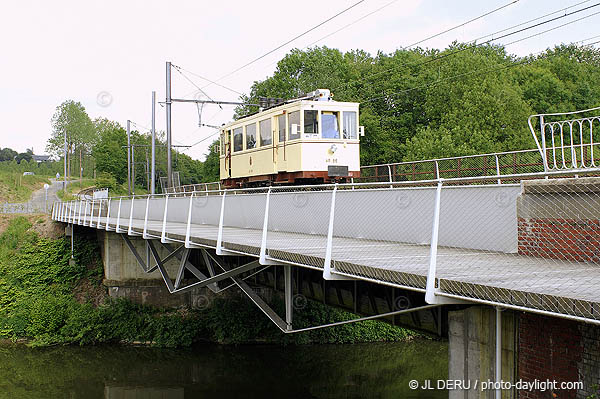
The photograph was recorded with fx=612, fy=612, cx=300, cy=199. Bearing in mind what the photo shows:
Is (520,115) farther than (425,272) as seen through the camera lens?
Yes

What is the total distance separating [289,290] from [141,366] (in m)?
14.9

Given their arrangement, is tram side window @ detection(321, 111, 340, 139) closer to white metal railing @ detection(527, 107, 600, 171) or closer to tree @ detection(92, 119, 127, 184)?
white metal railing @ detection(527, 107, 600, 171)

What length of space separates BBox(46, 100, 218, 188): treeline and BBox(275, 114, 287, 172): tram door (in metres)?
48.0

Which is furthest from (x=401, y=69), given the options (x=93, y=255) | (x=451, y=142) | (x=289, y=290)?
(x=289, y=290)

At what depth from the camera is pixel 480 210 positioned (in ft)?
27.8

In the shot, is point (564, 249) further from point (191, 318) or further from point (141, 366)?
point (191, 318)

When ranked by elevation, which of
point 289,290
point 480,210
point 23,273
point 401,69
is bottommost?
point 23,273

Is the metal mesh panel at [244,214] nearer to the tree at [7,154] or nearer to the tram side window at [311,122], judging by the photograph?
the tram side window at [311,122]

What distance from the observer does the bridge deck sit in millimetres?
4867

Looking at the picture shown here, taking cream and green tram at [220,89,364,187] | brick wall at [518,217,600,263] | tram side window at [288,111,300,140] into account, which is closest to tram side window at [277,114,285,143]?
cream and green tram at [220,89,364,187]

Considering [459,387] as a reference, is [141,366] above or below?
below

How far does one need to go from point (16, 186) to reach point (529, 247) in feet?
225

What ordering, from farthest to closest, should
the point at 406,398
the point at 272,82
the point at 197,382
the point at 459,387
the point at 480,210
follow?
the point at 272,82 < the point at 197,382 < the point at 406,398 < the point at 480,210 < the point at 459,387

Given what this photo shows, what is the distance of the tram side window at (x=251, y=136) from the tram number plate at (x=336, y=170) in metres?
3.68
